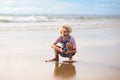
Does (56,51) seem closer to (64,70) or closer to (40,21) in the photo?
(64,70)

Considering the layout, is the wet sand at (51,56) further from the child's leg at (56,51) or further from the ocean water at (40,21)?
the ocean water at (40,21)

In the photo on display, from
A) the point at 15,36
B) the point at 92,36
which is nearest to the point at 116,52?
the point at 92,36

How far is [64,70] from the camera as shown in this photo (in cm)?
243

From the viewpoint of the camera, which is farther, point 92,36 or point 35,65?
point 92,36

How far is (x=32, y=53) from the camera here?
2785mm

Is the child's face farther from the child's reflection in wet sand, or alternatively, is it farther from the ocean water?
the ocean water

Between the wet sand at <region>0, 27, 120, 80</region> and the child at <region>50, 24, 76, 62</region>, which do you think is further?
the child at <region>50, 24, 76, 62</region>

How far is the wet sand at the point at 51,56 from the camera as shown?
7.64 feet

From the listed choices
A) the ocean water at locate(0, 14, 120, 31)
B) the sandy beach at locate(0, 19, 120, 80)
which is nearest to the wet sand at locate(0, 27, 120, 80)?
the sandy beach at locate(0, 19, 120, 80)

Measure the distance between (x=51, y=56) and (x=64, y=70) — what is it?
0.33 m

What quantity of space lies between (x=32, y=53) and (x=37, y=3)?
68 cm

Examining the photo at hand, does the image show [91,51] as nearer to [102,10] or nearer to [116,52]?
[116,52]

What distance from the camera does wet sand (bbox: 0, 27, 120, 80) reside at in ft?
7.64

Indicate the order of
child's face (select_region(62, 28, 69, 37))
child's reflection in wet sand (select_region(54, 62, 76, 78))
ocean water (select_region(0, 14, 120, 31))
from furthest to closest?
ocean water (select_region(0, 14, 120, 31)), child's face (select_region(62, 28, 69, 37)), child's reflection in wet sand (select_region(54, 62, 76, 78))
